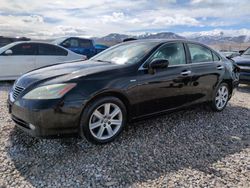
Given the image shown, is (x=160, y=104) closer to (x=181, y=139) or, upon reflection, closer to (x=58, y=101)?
(x=181, y=139)

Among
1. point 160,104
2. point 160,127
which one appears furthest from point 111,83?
point 160,127

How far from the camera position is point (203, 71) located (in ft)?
15.7

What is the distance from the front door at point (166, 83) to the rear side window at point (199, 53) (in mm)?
256

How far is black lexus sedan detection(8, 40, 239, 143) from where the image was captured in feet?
10.3

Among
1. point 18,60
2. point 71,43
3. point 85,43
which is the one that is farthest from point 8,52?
point 85,43

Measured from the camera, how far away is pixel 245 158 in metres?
3.43

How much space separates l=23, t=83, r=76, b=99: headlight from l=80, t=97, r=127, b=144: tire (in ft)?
1.20

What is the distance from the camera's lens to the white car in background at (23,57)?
26.1 feet

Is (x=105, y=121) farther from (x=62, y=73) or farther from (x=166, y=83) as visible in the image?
(x=166, y=83)

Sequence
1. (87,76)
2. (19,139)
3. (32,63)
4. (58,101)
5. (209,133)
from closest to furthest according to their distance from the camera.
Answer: (58,101), (87,76), (19,139), (209,133), (32,63)

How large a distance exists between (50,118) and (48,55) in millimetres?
6017

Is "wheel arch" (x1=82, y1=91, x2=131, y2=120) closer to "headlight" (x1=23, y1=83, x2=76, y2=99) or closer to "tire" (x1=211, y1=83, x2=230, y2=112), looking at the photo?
"headlight" (x1=23, y1=83, x2=76, y2=99)

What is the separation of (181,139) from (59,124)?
187 centimetres

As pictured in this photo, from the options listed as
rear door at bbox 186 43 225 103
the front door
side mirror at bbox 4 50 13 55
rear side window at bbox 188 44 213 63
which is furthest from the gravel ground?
side mirror at bbox 4 50 13 55
